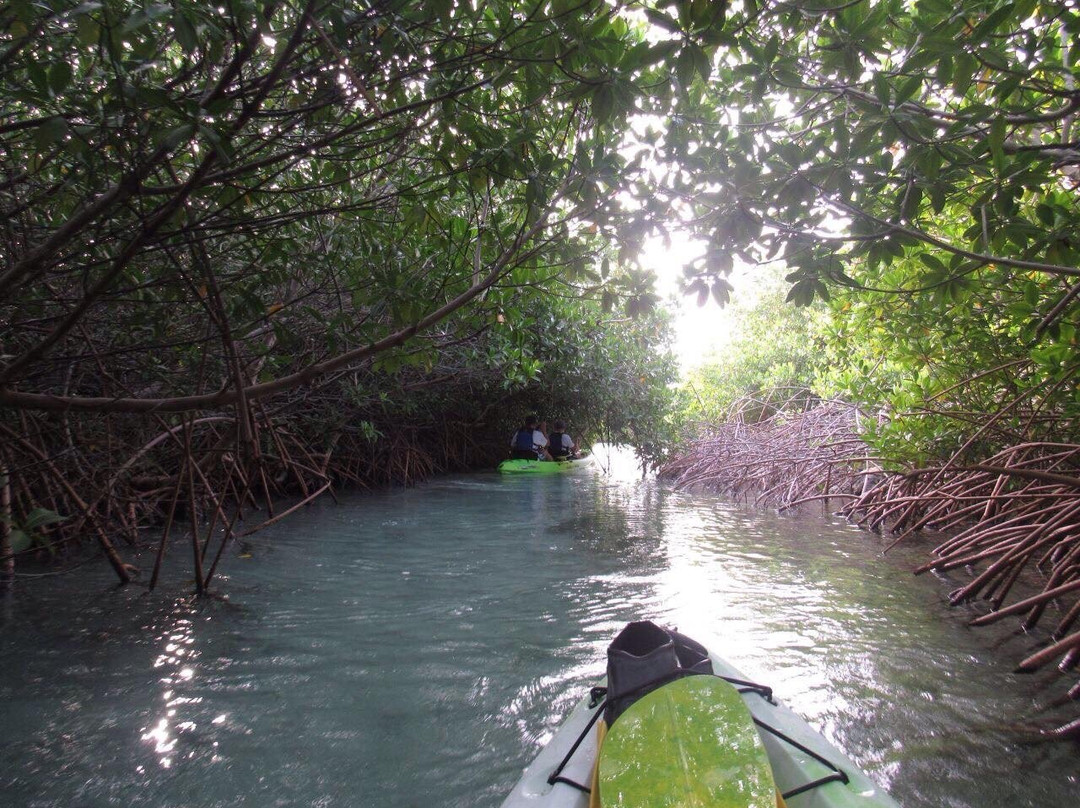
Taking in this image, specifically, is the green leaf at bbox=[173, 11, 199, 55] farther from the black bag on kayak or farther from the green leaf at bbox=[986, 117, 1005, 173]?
the green leaf at bbox=[986, 117, 1005, 173]

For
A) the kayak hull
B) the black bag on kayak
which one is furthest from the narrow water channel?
the black bag on kayak

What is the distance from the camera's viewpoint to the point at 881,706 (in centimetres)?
233

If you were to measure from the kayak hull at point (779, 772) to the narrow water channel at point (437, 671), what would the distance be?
1.21ft

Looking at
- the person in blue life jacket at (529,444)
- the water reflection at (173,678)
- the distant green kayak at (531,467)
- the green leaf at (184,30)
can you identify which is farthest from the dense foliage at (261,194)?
the person in blue life jacket at (529,444)

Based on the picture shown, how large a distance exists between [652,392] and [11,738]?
9435 mm

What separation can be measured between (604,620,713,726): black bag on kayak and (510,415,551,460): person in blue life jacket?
30.4 ft

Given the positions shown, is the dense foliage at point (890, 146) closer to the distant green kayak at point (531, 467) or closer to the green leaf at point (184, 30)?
the green leaf at point (184, 30)

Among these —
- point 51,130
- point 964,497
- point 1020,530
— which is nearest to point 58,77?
point 51,130

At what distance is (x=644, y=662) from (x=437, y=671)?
1176 mm

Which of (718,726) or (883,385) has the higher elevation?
(883,385)

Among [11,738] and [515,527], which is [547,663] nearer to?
[11,738]

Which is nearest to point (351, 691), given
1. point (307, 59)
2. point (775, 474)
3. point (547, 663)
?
point (547, 663)

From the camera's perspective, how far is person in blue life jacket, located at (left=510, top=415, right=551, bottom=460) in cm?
1125

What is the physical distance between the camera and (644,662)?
5.83 ft
